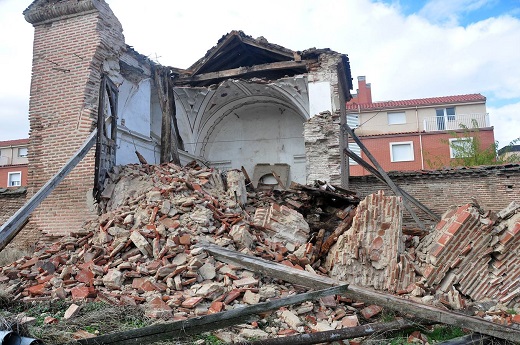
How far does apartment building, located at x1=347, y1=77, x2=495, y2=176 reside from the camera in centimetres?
2619

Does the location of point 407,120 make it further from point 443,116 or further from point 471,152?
point 471,152

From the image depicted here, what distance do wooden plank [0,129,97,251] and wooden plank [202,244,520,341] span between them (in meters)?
2.82

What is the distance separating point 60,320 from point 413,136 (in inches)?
1009

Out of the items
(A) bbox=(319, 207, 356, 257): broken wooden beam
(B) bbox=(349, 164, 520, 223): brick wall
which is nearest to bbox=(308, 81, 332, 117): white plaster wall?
(B) bbox=(349, 164, 520, 223): brick wall

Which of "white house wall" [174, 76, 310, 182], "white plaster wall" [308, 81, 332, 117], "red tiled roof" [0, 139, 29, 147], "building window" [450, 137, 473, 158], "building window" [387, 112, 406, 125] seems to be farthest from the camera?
"red tiled roof" [0, 139, 29, 147]

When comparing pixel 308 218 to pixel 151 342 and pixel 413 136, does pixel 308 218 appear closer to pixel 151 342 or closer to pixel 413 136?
pixel 151 342

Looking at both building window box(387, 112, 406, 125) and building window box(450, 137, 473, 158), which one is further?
building window box(387, 112, 406, 125)

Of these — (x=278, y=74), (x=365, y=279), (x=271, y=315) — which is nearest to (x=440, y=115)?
(x=278, y=74)

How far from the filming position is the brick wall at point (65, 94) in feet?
29.0

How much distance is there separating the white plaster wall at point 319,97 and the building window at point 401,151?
17145 mm

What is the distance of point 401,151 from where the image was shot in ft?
88.7


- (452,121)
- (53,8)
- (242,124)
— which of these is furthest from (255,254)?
(452,121)

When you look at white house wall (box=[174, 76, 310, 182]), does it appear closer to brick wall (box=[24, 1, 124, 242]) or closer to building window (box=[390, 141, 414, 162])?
brick wall (box=[24, 1, 124, 242])

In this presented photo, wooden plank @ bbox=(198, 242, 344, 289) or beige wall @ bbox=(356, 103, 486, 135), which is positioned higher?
beige wall @ bbox=(356, 103, 486, 135)
